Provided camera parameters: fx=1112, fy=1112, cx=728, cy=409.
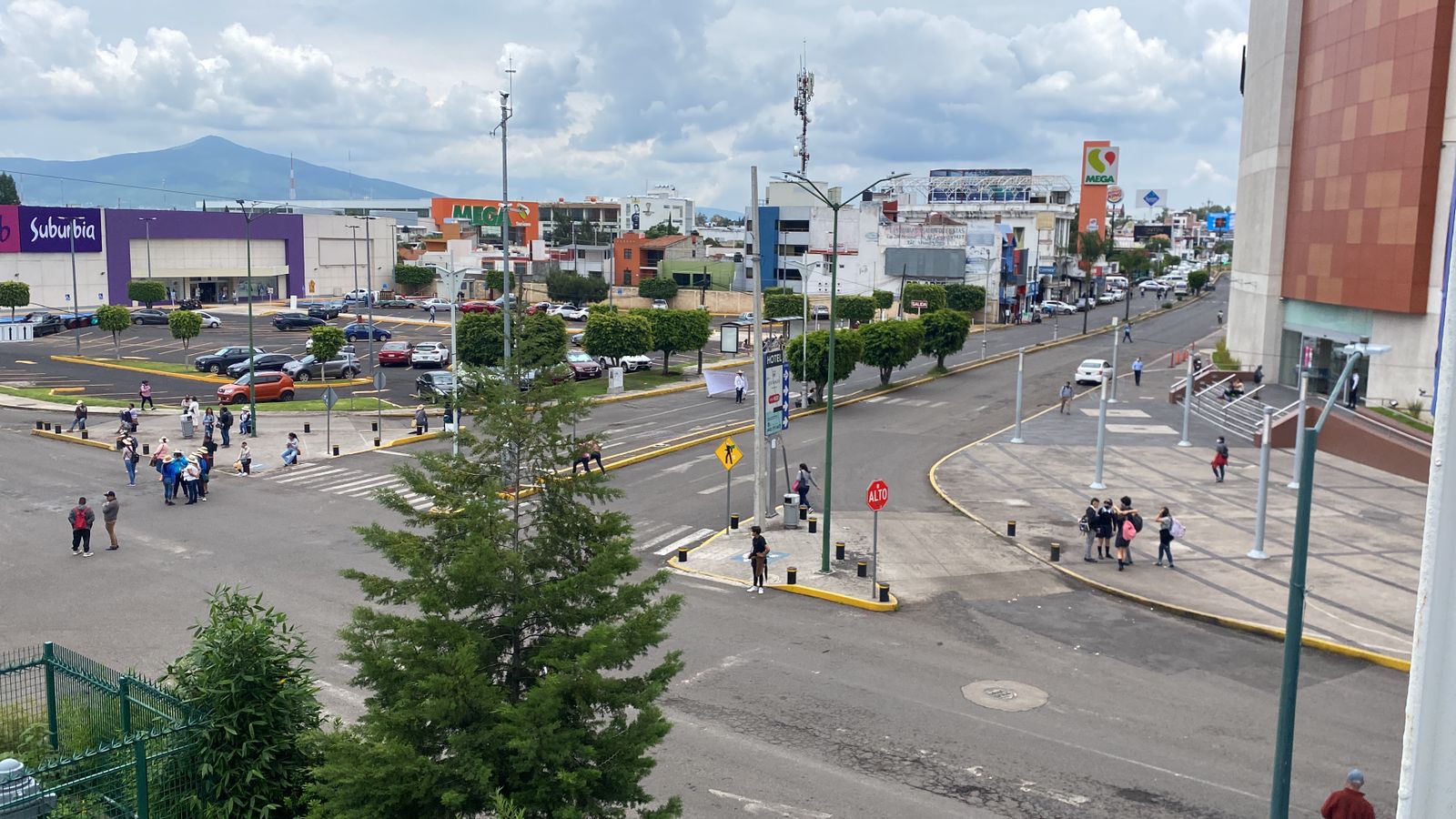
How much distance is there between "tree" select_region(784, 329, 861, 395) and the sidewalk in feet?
26.7

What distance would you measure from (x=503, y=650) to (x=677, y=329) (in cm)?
4763

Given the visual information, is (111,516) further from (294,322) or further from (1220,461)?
(294,322)

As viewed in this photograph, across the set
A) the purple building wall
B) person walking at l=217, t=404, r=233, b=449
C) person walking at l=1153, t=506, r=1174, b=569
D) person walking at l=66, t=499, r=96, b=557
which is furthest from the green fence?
the purple building wall

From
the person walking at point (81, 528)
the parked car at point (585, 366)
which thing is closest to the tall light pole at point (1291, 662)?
the person walking at point (81, 528)

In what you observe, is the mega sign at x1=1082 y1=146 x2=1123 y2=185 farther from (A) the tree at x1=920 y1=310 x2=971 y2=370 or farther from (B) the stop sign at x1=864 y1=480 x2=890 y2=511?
(B) the stop sign at x1=864 y1=480 x2=890 y2=511

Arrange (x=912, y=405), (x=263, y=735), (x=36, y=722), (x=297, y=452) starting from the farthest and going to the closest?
(x=912, y=405), (x=297, y=452), (x=36, y=722), (x=263, y=735)

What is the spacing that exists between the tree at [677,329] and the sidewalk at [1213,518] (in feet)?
64.0

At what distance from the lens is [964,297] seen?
89562mm

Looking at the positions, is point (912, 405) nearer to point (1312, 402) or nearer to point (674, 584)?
point (1312, 402)

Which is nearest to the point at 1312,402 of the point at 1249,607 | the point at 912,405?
the point at 912,405

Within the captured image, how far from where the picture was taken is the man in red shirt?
10.6m

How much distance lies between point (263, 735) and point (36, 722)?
365 cm

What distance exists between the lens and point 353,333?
7012 centimetres

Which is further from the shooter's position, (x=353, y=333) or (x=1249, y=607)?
(x=353, y=333)
